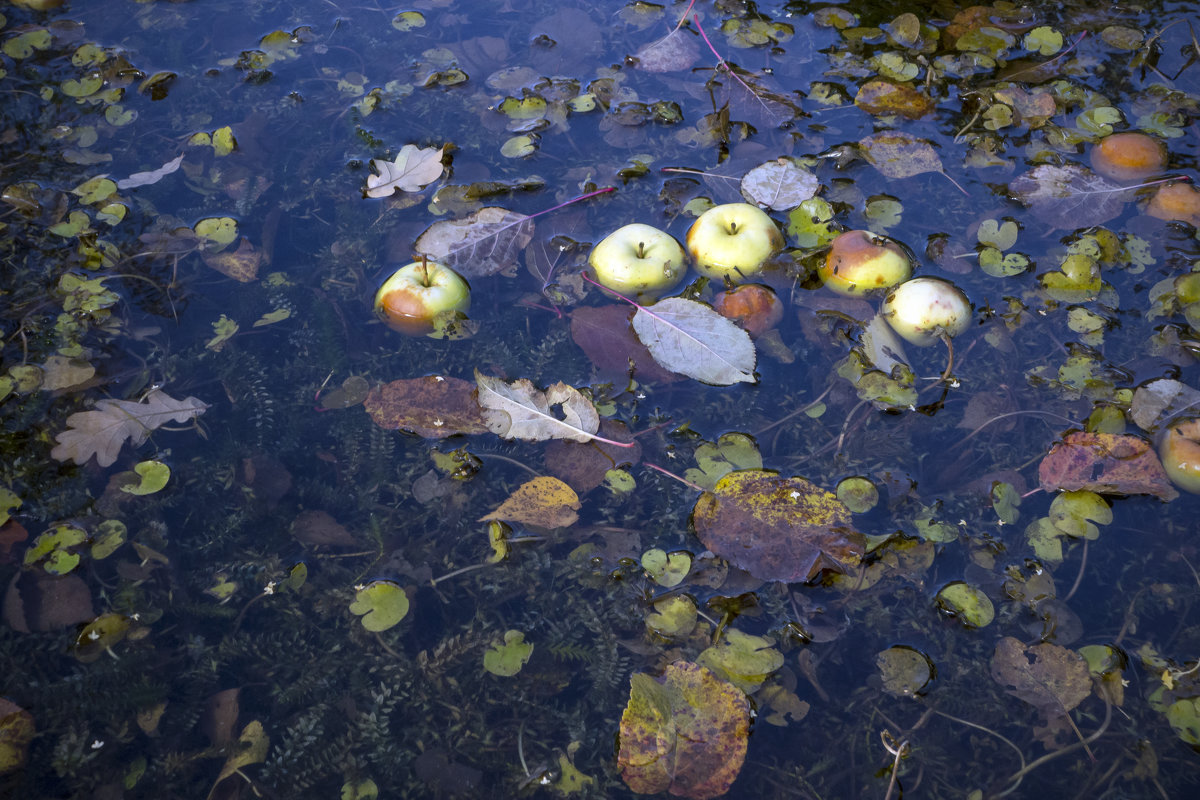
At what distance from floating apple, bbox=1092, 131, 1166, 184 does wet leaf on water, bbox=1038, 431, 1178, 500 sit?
61.6 inches

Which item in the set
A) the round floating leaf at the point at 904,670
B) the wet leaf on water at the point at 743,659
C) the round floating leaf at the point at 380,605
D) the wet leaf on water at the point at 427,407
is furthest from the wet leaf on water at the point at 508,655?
the round floating leaf at the point at 904,670

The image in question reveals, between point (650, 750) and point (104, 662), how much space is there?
1565 mm

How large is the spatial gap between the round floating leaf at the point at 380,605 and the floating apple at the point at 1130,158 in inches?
139

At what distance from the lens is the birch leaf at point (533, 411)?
2.56 m

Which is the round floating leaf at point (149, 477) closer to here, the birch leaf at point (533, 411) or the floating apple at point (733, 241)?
the birch leaf at point (533, 411)

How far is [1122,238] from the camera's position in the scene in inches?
124

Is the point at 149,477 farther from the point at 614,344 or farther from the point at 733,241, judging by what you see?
the point at 733,241

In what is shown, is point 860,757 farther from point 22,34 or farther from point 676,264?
point 22,34

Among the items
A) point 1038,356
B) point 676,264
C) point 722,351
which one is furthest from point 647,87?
point 1038,356

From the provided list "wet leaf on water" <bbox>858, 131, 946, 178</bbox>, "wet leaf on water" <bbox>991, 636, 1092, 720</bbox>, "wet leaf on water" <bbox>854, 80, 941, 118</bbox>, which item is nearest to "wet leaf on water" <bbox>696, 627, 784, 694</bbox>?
"wet leaf on water" <bbox>991, 636, 1092, 720</bbox>

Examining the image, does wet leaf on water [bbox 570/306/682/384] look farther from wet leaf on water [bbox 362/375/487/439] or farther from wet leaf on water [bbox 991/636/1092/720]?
wet leaf on water [bbox 991/636/1092/720]

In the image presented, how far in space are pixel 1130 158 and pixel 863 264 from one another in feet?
5.21

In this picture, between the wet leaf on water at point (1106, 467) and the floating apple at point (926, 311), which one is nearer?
the wet leaf on water at point (1106, 467)

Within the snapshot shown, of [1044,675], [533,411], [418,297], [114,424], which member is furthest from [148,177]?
[1044,675]
